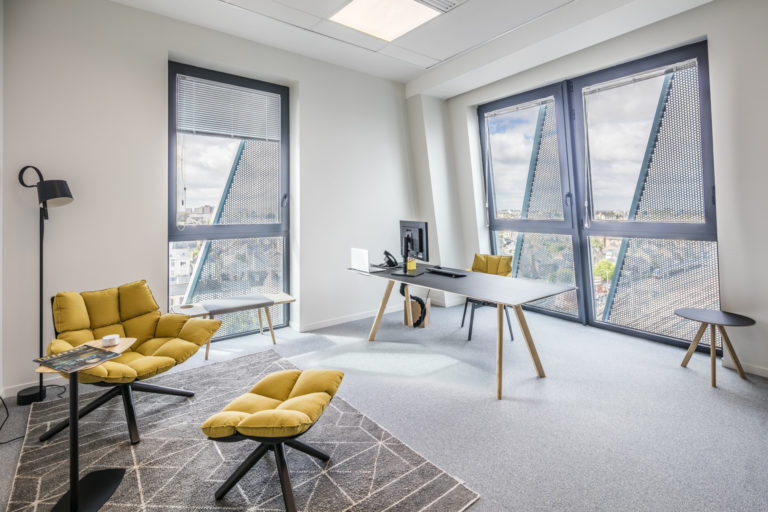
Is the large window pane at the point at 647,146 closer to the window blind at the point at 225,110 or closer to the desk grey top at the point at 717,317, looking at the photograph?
the desk grey top at the point at 717,317

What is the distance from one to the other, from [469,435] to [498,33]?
12.4 feet

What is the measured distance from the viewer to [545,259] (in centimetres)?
490

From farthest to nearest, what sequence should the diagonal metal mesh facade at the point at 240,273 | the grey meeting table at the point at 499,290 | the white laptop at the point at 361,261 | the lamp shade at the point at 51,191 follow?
the diagonal metal mesh facade at the point at 240,273 → the white laptop at the point at 361,261 → the grey meeting table at the point at 499,290 → the lamp shade at the point at 51,191

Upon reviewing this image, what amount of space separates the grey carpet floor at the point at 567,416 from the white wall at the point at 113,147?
41.8 inches

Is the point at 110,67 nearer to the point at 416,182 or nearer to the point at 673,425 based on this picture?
the point at 416,182

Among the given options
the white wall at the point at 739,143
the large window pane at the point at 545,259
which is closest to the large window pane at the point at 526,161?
the large window pane at the point at 545,259

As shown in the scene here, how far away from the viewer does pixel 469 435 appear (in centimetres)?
239

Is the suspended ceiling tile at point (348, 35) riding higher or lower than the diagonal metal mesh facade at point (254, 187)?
higher

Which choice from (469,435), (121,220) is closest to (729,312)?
(469,435)

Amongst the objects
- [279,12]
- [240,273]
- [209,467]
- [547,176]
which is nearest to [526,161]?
[547,176]

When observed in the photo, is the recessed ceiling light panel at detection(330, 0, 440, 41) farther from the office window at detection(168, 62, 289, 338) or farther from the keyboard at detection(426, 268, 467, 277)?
the keyboard at detection(426, 268, 467, 277)

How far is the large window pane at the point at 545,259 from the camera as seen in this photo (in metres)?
4.67

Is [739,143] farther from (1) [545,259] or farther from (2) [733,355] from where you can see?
(1) [545,259]

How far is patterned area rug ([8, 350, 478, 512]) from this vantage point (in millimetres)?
1843
